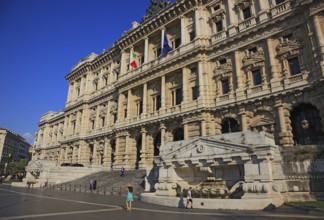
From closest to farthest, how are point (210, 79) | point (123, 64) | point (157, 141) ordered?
point (210, 79)
point (157, 141)
point (123, 64)

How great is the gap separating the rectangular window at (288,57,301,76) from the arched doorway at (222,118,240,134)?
22.7ft

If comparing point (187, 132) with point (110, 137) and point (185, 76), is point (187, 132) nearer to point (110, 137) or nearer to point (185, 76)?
point (185, 76)

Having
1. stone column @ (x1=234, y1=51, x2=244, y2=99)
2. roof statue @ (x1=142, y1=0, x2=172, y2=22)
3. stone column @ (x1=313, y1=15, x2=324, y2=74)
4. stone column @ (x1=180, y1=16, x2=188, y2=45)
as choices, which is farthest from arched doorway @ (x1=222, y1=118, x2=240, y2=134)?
roof statue @ (x1=142, y1=0, x2=172, y2=22)

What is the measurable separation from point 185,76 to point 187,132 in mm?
6834

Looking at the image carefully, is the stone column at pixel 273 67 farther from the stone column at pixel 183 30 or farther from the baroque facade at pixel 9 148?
the baroque facade at pixel 9 148

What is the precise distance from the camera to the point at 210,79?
2656 cm

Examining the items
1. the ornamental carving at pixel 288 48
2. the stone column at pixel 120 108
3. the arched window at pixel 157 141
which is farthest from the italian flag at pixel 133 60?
the ornamental carving at pixel 288 48

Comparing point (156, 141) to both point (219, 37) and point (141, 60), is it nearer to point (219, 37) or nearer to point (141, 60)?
point (141, 60)

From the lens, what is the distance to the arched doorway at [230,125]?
77.6 ft

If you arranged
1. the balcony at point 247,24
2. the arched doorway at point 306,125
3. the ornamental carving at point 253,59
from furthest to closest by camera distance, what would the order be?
the balcony at point 247,24, the ornamental carving at point 253,59, the arched doorway at point 306,125

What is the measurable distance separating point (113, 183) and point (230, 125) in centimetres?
1422

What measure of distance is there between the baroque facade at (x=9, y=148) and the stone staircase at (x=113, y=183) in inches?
2279

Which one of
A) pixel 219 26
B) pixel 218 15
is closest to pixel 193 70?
pixel 219 26

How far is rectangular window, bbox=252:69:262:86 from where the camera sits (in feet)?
75.7
